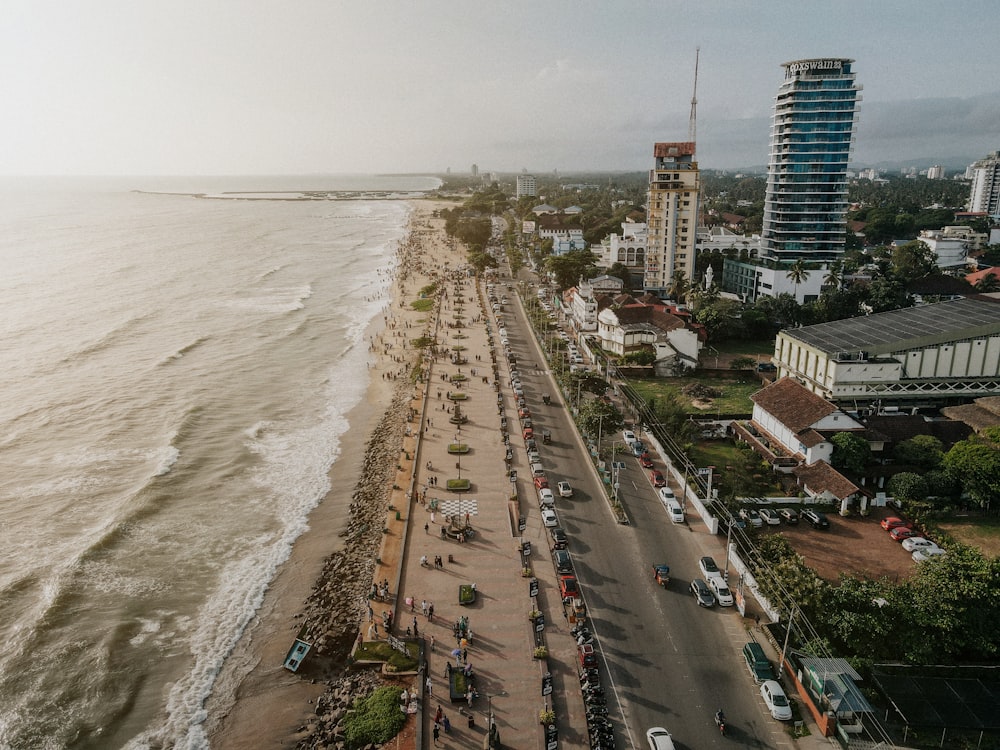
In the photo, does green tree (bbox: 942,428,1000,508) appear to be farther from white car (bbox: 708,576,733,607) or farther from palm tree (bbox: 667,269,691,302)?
palm tree (bbox: 667,269,691,302)

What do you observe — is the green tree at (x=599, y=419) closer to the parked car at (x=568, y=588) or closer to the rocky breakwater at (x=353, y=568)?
the rocky breakwater at (x=353, y=568)

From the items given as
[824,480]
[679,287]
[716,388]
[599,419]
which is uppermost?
[679,287]

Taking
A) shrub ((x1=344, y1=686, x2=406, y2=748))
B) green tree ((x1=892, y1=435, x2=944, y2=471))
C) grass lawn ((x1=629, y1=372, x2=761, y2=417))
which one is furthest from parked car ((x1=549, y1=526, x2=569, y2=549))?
green tree ((x1=892, y1=435, x2=944, y2=471))

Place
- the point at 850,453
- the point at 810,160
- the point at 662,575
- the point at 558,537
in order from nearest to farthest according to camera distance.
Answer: the point at 662,575 < the point at 558,537 < the point at 850,453 < the point at 810,160

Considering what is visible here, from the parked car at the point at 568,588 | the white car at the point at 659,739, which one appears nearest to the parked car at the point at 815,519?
the parked car at the point at 568,588

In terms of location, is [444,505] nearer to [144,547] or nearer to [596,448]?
[596,448]

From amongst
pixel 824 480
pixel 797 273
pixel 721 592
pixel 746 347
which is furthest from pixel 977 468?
pixel 797 273

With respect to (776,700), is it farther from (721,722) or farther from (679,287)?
(679,287)
